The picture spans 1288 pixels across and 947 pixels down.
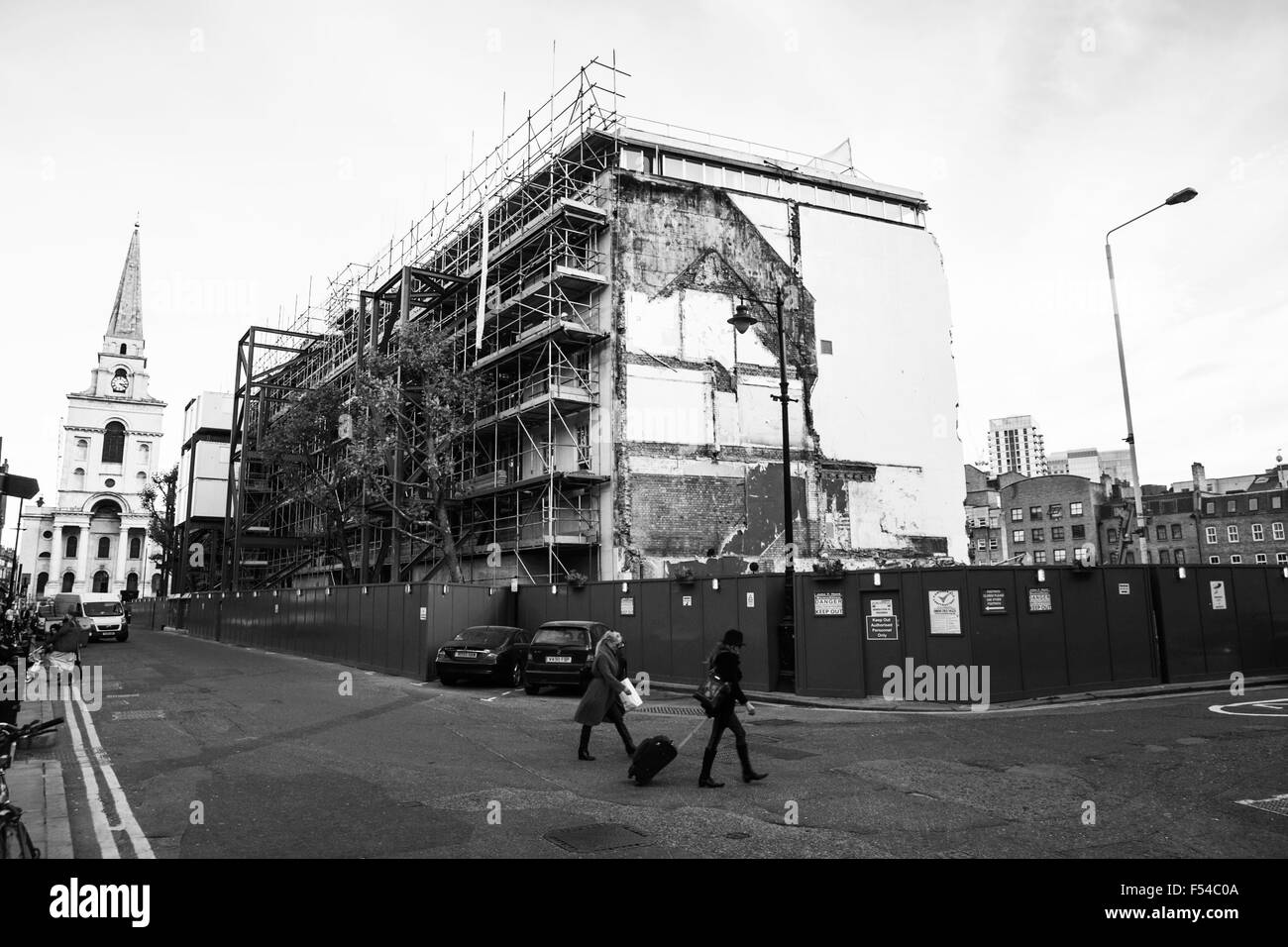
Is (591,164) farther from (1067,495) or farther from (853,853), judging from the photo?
(1067,495)

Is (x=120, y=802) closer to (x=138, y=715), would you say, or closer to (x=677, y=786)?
(x=677, y=786)

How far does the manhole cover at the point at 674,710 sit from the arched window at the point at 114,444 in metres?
113

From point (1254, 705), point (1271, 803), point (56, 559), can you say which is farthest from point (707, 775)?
point (56, 559)

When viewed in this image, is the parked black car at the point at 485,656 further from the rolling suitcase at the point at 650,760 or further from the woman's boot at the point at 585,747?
the rolling suitcase at the point at 650,760

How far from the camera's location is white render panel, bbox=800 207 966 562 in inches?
1476

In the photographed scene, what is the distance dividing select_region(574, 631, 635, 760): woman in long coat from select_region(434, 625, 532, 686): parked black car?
813 centimetres

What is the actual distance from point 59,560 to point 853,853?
122m

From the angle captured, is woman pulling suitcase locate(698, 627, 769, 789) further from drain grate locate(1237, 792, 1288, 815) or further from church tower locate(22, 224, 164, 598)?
church tower locate(22, 224, 164, 598)

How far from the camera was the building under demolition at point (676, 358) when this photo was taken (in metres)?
32.0

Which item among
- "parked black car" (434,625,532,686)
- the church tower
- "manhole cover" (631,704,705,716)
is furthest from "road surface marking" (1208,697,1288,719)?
the church tower

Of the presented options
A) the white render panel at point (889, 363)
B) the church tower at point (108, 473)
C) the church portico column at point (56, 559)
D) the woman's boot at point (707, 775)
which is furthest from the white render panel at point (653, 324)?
the church portico column at point (56, 559)

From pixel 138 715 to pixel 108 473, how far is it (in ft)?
363

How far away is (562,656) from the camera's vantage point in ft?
56.5
